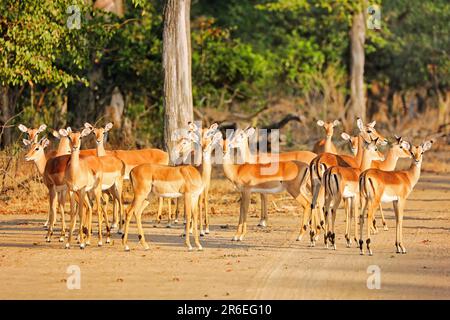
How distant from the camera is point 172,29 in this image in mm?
21422

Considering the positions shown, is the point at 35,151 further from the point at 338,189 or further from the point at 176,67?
the point at 338,189

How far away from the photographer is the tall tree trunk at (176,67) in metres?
21.4

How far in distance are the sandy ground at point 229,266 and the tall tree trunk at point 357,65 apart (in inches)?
678

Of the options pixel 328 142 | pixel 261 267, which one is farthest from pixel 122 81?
pixel 261 267

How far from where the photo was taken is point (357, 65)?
119 feet

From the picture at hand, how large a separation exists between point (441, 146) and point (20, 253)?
807 inches

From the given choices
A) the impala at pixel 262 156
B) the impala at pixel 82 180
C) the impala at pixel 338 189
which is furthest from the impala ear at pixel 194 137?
the impala at pixel 338 189

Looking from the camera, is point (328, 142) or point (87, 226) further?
point (328, 142)

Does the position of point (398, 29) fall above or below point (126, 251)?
above

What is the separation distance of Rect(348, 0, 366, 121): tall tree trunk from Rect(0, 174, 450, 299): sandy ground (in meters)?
17.2

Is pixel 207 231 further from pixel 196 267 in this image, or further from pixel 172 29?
pixel 172 29

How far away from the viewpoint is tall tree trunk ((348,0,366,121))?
35469 millimetres

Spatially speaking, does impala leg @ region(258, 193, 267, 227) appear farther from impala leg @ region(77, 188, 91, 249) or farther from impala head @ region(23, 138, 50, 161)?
impala head @ region(23, 138, 50, 161)
